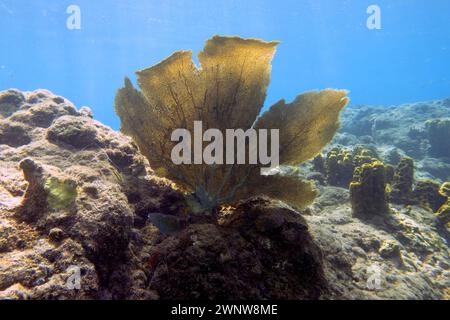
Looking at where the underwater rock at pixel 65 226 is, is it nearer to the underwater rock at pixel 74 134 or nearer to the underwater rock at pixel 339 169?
the underwater rock at pixel 74 134

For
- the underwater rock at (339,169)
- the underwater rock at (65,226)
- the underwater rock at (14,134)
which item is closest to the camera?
the underwater rock at (65,226)

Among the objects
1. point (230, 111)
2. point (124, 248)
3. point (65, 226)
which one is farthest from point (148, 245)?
point (230, 111)

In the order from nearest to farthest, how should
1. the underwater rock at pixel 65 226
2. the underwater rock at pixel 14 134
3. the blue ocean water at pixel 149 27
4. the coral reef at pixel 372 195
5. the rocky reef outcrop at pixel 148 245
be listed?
the underwater rock at pixel 65 226
the rocky reef outcrop at pixel 148 245
the underwater rock at pixel 14 134
the coral reef at pixel 372 195
the blue ocean water at pixel 149 27

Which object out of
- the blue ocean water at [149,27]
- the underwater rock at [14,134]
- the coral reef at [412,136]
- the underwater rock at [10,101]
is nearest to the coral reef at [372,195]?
the underwater rock at [14,134]

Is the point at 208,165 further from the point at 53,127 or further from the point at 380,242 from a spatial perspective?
the point at 380,242

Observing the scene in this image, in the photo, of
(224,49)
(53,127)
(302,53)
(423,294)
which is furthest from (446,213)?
(302,53)

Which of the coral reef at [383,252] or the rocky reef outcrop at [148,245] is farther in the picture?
the coral reef at [383,252]

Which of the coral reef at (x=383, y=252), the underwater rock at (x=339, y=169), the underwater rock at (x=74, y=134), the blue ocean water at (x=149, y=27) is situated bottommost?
the coral reef at (x=383, y=252)

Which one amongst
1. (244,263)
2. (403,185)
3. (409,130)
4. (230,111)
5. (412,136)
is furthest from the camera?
(409,130)

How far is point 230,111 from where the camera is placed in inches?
114

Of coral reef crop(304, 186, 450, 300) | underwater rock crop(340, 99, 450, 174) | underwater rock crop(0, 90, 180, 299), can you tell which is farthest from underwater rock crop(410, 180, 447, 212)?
underwater rock crop(340, 99, 450, 174)

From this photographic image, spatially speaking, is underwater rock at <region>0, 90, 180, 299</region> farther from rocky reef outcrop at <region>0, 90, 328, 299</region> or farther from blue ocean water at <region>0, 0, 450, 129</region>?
blue ocean water at <region>0, 0, 450, 129</region>

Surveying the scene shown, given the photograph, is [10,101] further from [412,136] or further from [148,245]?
[412,136]

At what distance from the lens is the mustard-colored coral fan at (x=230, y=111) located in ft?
9.27
